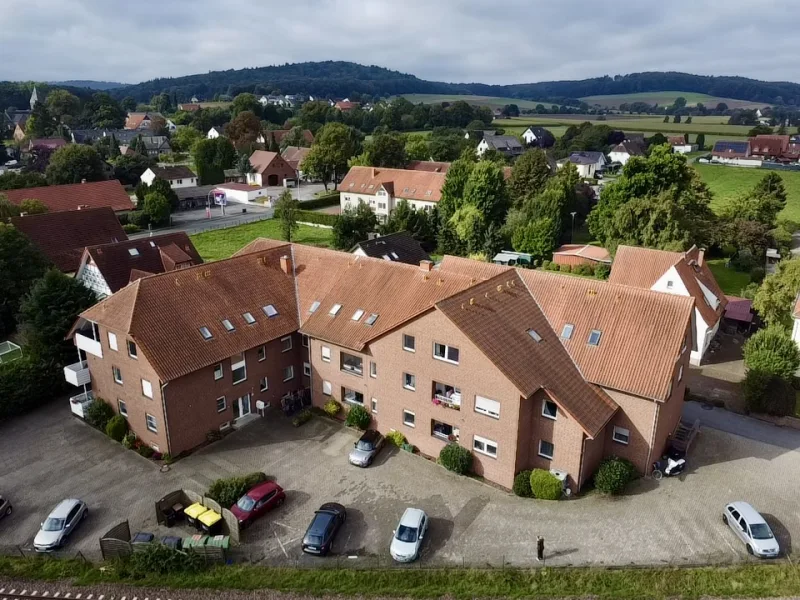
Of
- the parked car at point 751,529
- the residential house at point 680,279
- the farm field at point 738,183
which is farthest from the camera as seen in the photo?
the farm field at point 738,183

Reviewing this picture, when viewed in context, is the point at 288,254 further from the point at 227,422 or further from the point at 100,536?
the point at 100,536

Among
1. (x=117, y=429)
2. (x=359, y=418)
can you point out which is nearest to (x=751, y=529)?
(x=359, y=418)

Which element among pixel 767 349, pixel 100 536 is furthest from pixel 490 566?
pixel 767 349

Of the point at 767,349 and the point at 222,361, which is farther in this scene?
the point at 767,349

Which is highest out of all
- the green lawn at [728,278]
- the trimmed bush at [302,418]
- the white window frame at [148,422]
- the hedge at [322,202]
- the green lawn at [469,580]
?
the hedge at [322,202]

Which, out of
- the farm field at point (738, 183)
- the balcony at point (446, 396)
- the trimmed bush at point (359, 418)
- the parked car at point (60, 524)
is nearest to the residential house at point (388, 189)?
the farm field at point (738, 183)

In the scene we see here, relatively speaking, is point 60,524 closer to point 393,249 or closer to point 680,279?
point 393,249

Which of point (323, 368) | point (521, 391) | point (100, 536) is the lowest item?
point (100, 536)

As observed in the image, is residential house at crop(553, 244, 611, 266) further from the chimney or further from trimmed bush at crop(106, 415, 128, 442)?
trimmed bush at crop(106, 415, 128, 442)

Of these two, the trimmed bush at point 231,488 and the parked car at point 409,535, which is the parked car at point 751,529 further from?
the trimmed bush at point 231,488
